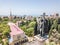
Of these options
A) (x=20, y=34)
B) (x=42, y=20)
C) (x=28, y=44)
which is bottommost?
(x=28, y=44)

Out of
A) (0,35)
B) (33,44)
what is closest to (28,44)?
(33,44)

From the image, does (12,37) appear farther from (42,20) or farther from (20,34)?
(42,20)

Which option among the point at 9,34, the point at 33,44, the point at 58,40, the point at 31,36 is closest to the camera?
the point at 58,40

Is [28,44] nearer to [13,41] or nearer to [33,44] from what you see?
[33,44]

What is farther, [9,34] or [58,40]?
[9,34]

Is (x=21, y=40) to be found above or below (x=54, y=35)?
below

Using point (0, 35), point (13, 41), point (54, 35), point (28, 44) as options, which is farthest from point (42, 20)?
point (0, 35)

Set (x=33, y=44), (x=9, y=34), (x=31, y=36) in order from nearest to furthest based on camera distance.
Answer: (x=33, y=44)
(x=9, y=34)
(x=31, y=36)

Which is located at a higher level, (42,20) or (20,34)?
(42,20)

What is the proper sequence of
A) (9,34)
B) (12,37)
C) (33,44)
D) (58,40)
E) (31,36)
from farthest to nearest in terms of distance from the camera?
(31,36)
(9,34)
(12,37)
(33,44)
(58,40)
